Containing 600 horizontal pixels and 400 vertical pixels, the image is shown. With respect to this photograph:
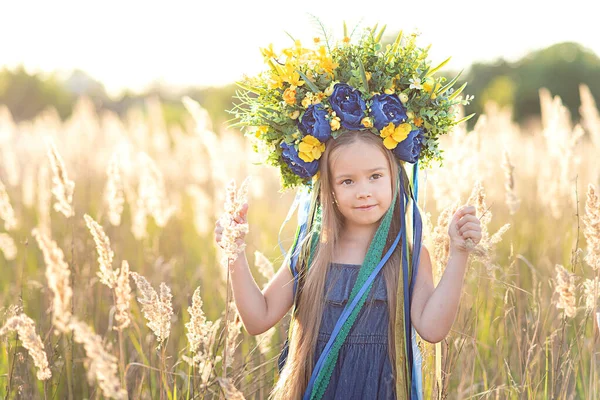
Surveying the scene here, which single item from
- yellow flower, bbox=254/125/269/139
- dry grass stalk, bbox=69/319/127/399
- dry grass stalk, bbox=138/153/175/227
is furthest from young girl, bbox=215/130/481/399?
dry grass stalk, bbox=138/153/175/227

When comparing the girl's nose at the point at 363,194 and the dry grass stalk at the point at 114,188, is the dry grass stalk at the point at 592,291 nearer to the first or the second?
the girl's nose at the point at 363,194

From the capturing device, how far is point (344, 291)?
2.26 metres

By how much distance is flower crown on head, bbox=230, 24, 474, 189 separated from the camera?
7.29 feet

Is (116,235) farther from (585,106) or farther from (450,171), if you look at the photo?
(585,106)

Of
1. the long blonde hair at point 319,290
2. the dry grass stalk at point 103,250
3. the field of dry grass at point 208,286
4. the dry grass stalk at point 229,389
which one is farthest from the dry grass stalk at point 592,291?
the dry grass stalk at point 103,250

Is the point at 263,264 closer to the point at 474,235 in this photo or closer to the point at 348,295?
the point at 348,295

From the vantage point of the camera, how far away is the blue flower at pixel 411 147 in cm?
224

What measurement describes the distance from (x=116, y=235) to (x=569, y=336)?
2.81 metres

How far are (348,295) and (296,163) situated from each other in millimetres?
466

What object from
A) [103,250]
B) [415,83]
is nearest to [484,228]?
[415,83]

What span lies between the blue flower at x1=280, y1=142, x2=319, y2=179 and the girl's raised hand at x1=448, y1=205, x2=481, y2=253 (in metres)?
0.49

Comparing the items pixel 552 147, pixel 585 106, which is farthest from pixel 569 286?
pixel 585 106

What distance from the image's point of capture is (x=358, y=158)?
2221mm

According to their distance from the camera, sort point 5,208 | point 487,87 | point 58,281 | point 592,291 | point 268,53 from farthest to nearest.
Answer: point 487,87 < point 5,208 < point 268,53 < point 592,291 < point 58,281
